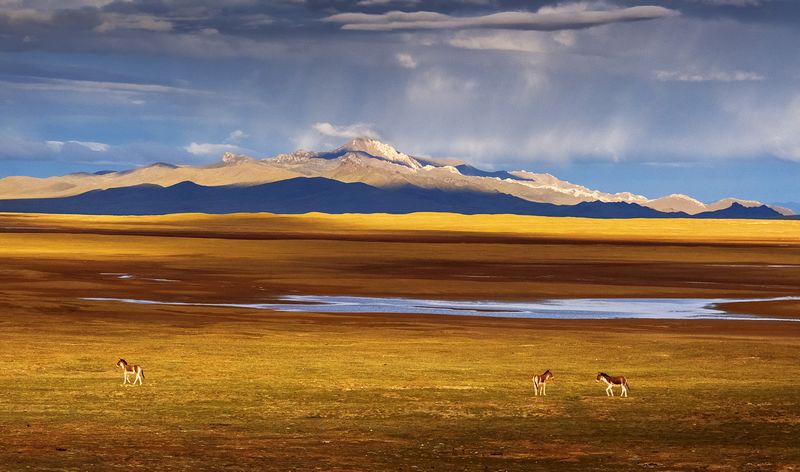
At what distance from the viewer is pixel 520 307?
5384cm

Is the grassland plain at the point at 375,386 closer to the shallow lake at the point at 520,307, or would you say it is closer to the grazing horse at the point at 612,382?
the grazing horse at the point at 612,382

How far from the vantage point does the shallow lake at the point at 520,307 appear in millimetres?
50219

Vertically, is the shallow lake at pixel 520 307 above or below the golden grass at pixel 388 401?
above

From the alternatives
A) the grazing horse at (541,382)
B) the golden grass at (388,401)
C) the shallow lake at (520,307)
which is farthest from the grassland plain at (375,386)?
the shallow lake at (520,307)

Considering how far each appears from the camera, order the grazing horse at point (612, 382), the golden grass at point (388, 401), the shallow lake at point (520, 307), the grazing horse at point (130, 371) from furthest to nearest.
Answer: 1. the shallow lake at point (520, 307)
2. the grazing horse at point (130, 371)
3. the grazing horse at point (612, 382)
4. the golden grass at point (388, 401)

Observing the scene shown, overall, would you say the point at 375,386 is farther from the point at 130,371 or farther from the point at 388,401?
the point at 130,371

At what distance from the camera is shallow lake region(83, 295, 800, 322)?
50219 mm

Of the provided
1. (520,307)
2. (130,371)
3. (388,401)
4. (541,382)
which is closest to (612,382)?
(541,382)

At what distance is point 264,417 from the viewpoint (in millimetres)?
21422

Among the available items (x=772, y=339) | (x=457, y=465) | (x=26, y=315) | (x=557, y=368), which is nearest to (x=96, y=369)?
(x=557, y=368)

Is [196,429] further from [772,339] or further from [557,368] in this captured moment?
[772,339]

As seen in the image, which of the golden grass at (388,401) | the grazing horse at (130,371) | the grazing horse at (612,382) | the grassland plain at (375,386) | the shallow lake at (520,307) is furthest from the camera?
the shallow lake at (520,307)

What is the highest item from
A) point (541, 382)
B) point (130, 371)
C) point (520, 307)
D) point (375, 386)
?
point (520, 307)

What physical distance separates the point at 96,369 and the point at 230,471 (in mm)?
13775
